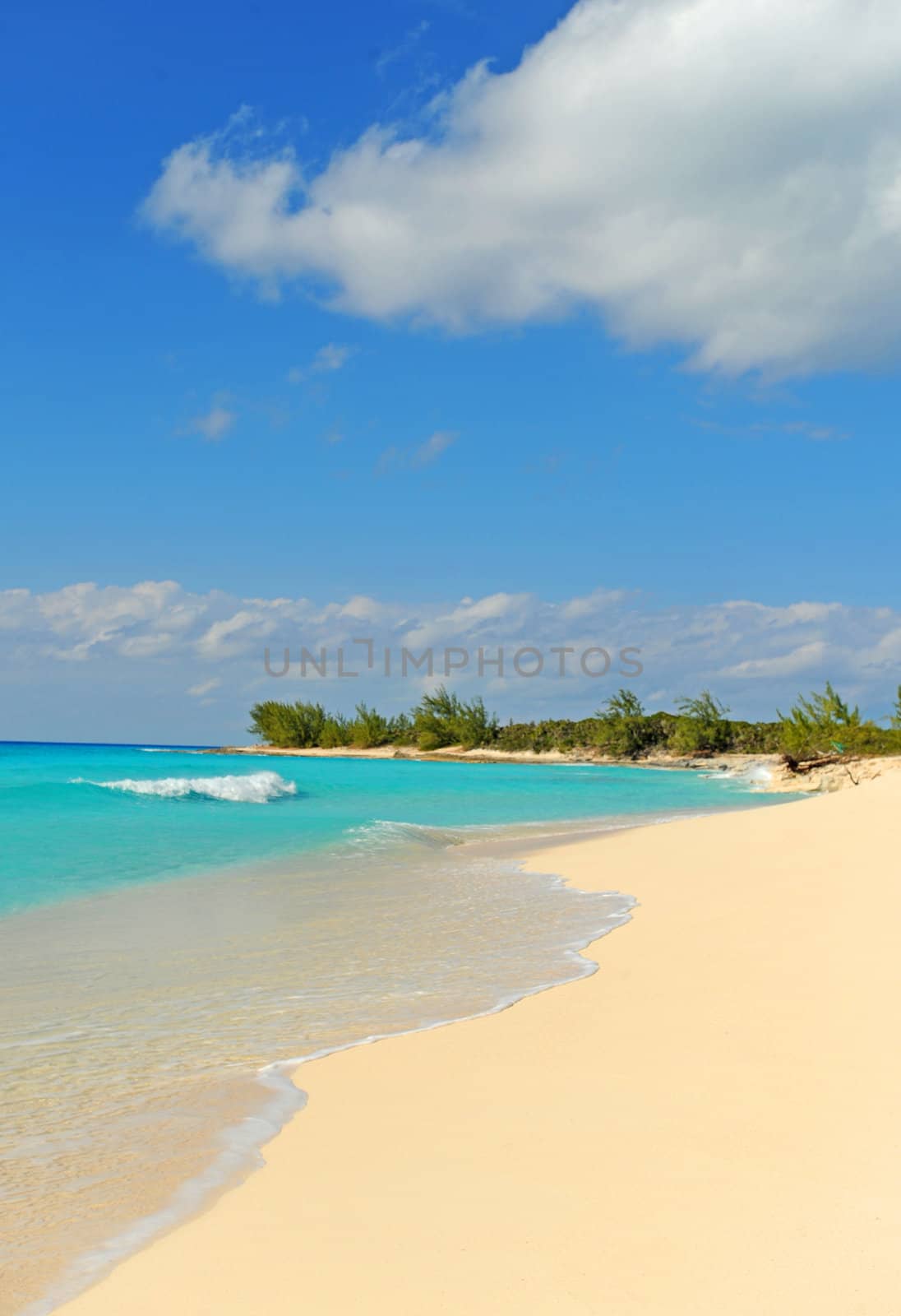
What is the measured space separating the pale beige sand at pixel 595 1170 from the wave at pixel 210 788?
21.2 metres

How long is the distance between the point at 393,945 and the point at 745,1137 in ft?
13.8

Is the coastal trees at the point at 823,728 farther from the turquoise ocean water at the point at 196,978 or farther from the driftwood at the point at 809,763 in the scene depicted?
the turquoise ocean water at the point at 196,978

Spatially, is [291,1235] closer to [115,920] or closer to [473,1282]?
[473,1282]

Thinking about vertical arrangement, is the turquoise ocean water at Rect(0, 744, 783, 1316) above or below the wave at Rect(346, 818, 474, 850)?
above

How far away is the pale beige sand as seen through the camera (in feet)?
7.58

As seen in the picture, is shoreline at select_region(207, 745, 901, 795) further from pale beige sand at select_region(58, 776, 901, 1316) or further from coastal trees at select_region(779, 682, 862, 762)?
pale beige sand at select_region(58, 776, 901, 1316)

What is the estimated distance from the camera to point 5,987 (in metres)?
5.95

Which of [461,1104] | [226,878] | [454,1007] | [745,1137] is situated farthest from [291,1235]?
[226,878]

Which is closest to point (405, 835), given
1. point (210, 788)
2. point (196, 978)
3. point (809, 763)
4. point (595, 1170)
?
point (196, 978)

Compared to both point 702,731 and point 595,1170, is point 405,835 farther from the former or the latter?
point 702,731

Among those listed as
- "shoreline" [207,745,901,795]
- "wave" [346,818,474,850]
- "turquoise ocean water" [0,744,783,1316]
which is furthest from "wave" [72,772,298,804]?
"shoreline" [207,745,901,795]

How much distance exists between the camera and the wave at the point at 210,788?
2512cm

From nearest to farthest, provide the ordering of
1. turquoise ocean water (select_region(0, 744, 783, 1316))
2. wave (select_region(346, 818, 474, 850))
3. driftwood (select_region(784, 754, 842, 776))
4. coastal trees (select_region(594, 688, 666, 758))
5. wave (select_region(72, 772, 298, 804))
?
turquoise ocean water (select_region(0, 744, 783, 1316)) < wave (select_region(346, 818, 474, 850)) < wave (select_region(72, 772, 298, 804)) < driftwood (select_region(784, 754, 842, 776)) < coastal trees (select_region(594, 688, 666, 758))

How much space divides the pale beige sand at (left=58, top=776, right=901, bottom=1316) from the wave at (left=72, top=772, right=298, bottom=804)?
21.2m
